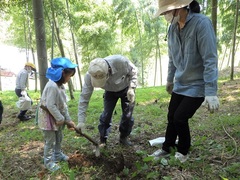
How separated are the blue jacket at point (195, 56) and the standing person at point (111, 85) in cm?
82

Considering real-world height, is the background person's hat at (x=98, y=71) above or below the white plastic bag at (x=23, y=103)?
above

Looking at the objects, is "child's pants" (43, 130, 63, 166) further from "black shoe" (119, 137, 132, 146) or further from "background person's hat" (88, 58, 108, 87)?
"black shoe" (119, 137, 132, 146)

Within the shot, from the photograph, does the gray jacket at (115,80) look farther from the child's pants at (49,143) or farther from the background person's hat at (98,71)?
the child's pants at (49,143)

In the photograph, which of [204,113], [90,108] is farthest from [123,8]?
[204,113]

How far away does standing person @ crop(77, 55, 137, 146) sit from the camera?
9.15 ft

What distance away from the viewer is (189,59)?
238 centimetres

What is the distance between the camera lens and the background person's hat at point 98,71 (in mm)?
2699

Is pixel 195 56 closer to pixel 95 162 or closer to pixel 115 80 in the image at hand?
pixel 115 80

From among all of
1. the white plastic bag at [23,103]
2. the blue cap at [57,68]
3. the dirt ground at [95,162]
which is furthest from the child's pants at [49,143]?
the white plastic bag at [23,103]

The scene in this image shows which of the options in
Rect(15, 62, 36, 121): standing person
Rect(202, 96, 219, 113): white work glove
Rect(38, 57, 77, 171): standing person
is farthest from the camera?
Rect(15, 62, 36, 121): standing person

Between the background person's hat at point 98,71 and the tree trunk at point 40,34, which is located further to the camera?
the tree trunk at point 40,34

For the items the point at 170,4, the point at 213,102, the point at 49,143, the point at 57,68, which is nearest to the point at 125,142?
the point at 49,143

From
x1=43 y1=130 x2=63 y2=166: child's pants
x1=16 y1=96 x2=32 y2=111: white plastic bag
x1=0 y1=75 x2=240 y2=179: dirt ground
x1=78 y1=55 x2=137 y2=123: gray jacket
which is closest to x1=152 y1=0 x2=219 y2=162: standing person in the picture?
x1=0 y1=75 x2=240 y2=179: dirt ground

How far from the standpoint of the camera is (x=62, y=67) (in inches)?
114
